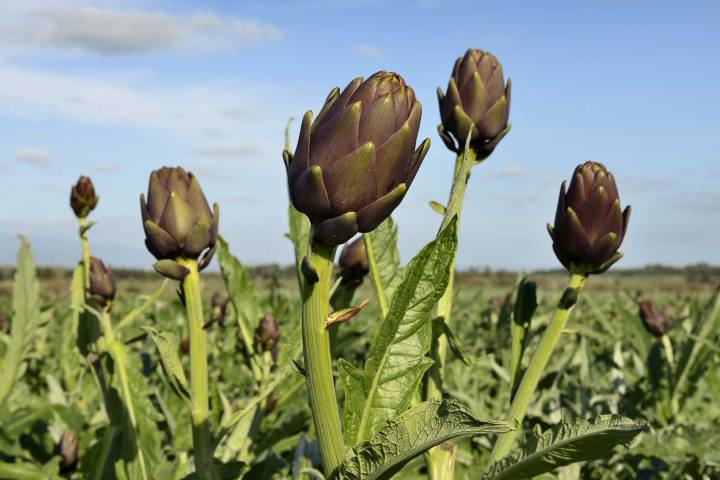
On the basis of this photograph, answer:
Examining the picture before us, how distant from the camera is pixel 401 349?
0.88 metres

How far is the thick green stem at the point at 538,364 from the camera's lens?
1058 millimetres

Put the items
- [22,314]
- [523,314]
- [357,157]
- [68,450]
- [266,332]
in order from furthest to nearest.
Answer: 1. [22,314]
2. [68,450]
3. [266,332]
4. [523,314]
5. [357,157]

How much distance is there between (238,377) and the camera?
9.51 feet

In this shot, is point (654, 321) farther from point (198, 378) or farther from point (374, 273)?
point (198, 378)

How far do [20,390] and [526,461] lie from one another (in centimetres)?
255

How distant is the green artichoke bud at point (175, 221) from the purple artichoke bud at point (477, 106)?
0.39 meters

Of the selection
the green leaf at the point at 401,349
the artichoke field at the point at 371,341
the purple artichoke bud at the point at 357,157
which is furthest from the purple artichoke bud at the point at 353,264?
the purple artichoke bud at the point at 357,157

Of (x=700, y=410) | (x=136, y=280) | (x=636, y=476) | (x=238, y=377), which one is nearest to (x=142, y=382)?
(x=636, y=476)

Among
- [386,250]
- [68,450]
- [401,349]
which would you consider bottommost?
[68,450]

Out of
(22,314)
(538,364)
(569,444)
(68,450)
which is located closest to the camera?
(569,444)

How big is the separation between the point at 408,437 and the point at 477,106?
605mm

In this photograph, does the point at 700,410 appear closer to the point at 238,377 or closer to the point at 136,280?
the point at 238,377

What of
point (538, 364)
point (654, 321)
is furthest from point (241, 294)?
point (654, 321)

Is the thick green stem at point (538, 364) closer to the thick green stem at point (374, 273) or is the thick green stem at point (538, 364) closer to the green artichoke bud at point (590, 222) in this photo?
the green artichoke bud at point (590, 222)
